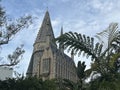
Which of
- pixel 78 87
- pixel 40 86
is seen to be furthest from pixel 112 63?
pixel 40 86

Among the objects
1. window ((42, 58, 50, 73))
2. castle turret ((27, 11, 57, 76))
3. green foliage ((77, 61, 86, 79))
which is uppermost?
castle turret ((27, 11, 57, 76))

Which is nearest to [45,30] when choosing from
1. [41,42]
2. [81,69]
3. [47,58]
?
[41,42]

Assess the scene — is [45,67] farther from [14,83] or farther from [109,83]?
[109,83]

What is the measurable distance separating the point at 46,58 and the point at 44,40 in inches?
362

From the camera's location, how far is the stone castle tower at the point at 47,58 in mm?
123575

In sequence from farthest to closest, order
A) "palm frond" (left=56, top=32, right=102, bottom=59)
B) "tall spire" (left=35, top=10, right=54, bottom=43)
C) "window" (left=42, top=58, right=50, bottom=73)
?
1. "tall spire" (left=35, top=10, right=54, bottom=43)
2. "window" (left=42, top=58, right=50, bottom=73)
3. "palm frond" (left=56, top=32, right=102, bottom=59)

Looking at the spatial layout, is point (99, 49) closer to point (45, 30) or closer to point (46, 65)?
point (46, 65)

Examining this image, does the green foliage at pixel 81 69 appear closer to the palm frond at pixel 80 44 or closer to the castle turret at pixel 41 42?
the palm frond at pixel 80 44

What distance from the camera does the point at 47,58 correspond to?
411ft

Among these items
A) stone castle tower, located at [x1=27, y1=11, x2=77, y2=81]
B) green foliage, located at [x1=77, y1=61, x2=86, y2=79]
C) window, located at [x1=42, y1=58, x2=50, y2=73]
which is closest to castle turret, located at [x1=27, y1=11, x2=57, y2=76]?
stone castle tower, located at [x1=27, y1=11, x2=77, y2=81]

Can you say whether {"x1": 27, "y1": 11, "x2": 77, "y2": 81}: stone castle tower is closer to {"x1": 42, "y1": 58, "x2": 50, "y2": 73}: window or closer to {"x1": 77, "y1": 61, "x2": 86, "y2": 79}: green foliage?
{"x1": 42, "y1": 58, "x2": 50, "y2": 73}: window

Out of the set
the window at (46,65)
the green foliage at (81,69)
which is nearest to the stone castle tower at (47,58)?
the window at (46,65)

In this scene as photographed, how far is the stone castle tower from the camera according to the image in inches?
4865

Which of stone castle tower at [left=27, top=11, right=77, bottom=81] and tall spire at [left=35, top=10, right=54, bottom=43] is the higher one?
tall spire at [left=35, top=10, right=54, bottom=43]
